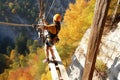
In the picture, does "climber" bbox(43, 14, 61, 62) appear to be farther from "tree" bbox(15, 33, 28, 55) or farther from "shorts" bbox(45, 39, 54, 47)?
"tree" bbox(15, 33, 28, 55)

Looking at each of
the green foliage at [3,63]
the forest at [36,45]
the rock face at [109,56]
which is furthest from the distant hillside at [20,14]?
the rock face at [109,56]

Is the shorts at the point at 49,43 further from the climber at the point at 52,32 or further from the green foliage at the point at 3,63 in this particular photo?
the green foliage at the point at 3,63

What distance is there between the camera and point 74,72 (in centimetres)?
1667

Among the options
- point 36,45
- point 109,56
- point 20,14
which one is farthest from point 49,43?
point 20,14

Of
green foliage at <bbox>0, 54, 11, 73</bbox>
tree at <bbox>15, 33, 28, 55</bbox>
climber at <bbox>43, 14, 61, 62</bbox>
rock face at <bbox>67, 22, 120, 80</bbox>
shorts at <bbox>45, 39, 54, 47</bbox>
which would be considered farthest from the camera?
tree at <bbox>15, 33, 28, 55</bbox>

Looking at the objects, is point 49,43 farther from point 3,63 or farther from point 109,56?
point 3,63

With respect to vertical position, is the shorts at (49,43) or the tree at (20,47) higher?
the shorts at (49,43)

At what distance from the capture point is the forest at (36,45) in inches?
1202

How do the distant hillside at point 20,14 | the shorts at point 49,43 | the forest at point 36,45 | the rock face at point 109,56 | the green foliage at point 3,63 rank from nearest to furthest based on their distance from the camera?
the rock face at point 109,56, the shorts at point 49,43, the forest at point 36,45, the green foliage at point 3,63, the distant hillside at point 20,14

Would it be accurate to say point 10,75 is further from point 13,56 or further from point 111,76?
point 111,76

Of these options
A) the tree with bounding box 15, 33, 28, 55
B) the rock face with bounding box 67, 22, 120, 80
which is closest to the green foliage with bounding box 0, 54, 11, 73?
the tree with bounding box 15, 33, 28, 55

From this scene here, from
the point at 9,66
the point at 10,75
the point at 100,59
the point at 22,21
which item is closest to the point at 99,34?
the point at 100,59

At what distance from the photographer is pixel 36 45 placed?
81.3m

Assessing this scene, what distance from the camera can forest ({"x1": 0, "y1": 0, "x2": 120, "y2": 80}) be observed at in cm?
3053
